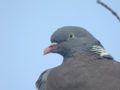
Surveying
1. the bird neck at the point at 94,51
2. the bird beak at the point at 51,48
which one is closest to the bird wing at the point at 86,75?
the bird neck at the point at 94,51

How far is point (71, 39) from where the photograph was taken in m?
4.24

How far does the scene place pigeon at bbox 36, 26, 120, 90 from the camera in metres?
3.10

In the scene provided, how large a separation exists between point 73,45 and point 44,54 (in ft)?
1.67

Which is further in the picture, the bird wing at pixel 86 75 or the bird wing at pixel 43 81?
the bird wing at pixel 43 81

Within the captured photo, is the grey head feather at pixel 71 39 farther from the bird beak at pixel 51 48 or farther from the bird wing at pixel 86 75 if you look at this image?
the bird wing at pixel 86 75

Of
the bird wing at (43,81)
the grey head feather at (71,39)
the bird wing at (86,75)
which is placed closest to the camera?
the bird wing at (86,75)

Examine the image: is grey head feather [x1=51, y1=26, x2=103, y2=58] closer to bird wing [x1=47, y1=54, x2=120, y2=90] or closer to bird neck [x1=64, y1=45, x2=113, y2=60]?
bird neck [x1=64, y1=45, x2=113, y2=60]

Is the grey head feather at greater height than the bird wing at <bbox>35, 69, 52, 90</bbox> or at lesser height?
greater

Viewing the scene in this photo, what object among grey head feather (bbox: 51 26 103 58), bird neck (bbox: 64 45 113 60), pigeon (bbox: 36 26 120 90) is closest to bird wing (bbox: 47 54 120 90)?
pigeon (bbox: 36 26 120 90)

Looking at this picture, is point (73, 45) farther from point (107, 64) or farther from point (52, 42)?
point (107, 64)

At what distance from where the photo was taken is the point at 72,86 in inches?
126

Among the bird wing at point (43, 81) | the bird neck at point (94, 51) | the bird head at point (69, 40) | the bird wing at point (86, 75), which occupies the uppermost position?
the bird head at point (69, 40)

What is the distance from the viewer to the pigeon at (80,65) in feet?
10.2

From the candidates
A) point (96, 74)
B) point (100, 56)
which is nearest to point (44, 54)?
point (100, 56)
